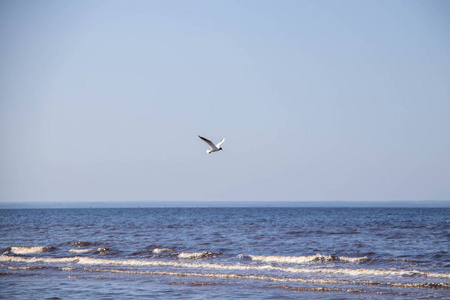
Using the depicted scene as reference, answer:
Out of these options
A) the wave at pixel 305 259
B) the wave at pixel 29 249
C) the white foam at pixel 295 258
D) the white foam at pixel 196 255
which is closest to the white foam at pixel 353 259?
the wave at pixel 305 259

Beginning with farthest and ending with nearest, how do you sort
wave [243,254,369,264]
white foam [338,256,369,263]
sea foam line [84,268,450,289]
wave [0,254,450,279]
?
wave [243,254,369,264] → white foam [338,256,369,263] → wave [0,254,450,279] → sea foam line [84,268,450,289]

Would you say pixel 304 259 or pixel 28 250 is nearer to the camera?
pixel 304 259

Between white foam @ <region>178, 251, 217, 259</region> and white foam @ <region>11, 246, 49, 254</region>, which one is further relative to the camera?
white foam @ <region>11, 246, 49, 254</region>

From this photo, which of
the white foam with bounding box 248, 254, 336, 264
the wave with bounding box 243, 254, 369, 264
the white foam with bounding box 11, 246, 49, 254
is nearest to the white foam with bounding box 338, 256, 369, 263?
the wave with bounding box 243, 254, 369, 264

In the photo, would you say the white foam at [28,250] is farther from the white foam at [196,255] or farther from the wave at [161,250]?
the white foam at [196,255]

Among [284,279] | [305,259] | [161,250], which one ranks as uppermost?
[161,250]

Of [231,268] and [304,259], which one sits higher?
[304,259]

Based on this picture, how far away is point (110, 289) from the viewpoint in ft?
57.4

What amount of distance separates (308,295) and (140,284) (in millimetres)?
6154

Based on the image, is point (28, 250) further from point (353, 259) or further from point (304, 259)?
point (353, 259)

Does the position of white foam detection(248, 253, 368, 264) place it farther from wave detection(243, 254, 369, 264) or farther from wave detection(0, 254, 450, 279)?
wave detection(0, 254, 450, 279)

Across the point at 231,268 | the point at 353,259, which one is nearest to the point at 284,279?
the point at 231,268

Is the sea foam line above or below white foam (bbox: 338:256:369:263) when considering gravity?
below

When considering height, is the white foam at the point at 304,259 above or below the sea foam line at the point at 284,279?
above
